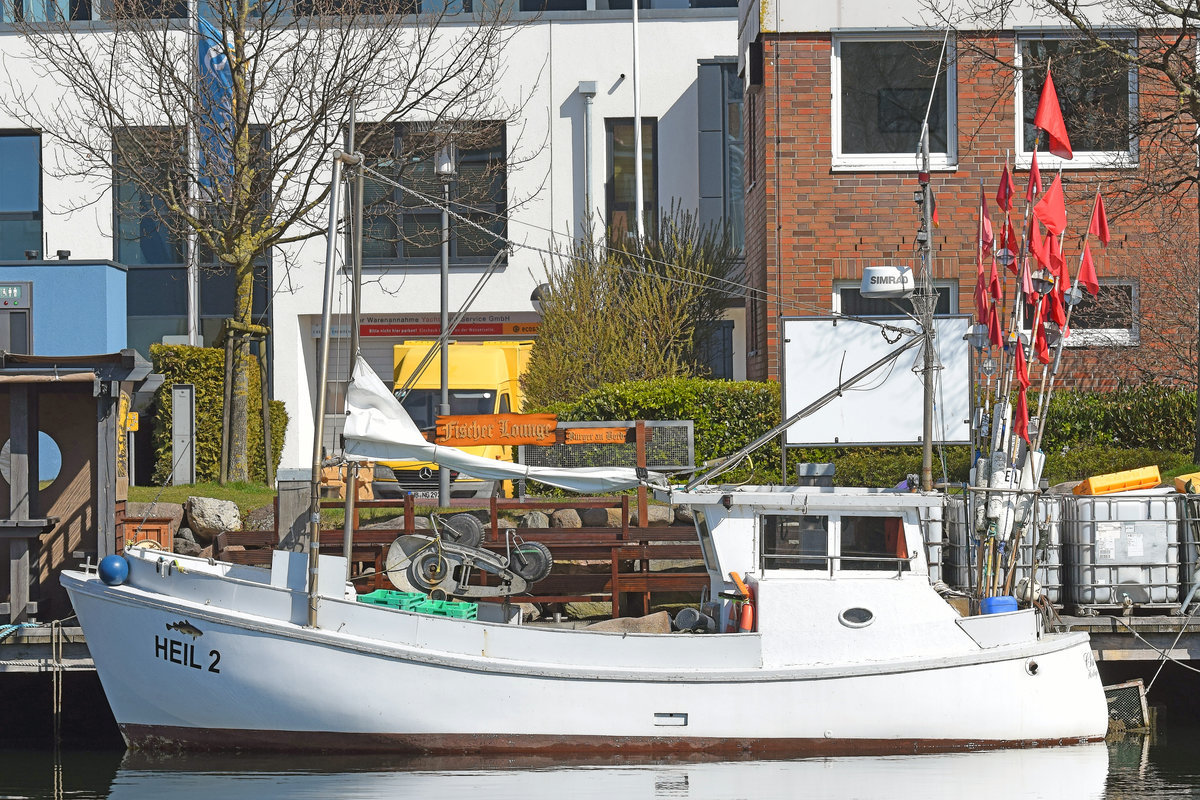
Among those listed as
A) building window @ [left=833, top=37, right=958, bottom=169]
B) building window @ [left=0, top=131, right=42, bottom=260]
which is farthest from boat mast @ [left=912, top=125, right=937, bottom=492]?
building window @ [left=0, top=131, right=42, bottom=260]

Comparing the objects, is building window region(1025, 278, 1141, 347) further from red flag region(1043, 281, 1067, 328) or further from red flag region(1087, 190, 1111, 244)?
red flag region(1043, 281, 1067, 328)

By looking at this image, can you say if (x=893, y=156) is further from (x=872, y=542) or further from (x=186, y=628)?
(x=186, y=628)

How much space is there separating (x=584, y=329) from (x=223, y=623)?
10963 mm

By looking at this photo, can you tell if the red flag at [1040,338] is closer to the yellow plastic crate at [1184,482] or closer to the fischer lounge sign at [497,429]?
the yellow plastic crate at [1184,482]

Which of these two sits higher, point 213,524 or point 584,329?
point 584,329

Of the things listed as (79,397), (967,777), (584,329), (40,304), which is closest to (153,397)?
(40,304)

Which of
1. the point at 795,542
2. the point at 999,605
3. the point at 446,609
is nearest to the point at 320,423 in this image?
the point at 446,609

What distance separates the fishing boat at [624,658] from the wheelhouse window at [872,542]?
17 millimetres

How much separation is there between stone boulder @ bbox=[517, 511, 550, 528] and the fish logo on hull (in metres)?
4.56

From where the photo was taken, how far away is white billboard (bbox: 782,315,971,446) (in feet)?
50.0

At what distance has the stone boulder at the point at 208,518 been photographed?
16375mm

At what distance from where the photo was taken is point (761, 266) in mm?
21781

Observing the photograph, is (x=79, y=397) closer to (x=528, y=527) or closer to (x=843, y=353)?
(x=528, y=527)

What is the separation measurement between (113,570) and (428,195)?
12.4 m
